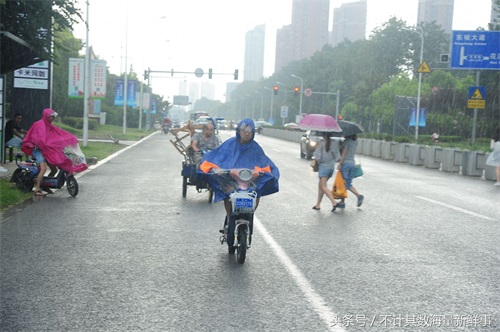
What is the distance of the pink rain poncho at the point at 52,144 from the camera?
13.4 meters

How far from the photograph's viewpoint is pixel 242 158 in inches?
316

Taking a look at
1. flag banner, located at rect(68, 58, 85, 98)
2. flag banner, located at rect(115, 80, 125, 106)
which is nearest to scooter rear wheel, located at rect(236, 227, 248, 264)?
flag banner, located at rect(68, 58, 85, 98)

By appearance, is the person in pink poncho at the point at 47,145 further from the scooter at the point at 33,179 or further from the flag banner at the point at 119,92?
the flag banner at the point at 119,92

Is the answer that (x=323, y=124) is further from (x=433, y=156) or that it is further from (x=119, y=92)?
(x=119, y=92)

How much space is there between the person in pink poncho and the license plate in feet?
22.7

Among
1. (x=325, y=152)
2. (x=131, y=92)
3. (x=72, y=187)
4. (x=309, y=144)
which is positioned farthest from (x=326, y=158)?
(x=131, y=92)

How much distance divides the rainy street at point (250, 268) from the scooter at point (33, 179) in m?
0.23

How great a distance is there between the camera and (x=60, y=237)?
30.5 ft

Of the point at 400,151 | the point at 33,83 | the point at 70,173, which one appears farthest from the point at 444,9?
the point at 70,173

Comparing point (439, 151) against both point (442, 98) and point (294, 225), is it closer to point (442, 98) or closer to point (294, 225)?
point (294, 225)

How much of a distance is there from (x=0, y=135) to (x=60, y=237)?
10741mm

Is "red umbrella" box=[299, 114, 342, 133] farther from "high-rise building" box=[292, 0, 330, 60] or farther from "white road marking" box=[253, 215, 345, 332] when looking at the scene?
"high-rise building" box=[292, 0, 330, 60]

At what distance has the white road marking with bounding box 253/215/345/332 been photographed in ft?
18.2

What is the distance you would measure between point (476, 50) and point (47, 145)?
23.1m
